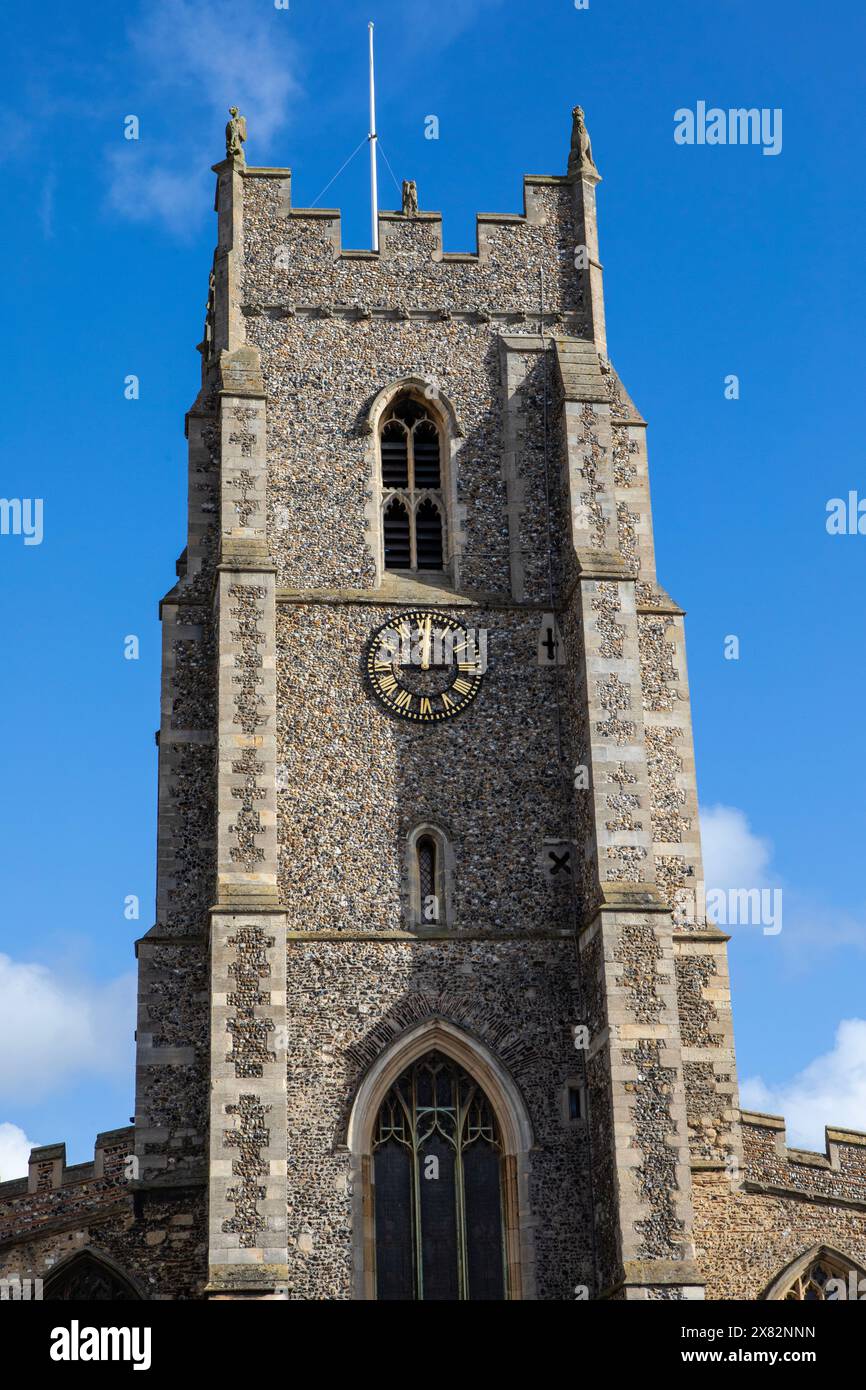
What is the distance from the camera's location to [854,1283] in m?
24.9

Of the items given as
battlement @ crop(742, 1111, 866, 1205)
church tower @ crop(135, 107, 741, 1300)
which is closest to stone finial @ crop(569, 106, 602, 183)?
church tower @ crop(135, 107, 741, 1300)

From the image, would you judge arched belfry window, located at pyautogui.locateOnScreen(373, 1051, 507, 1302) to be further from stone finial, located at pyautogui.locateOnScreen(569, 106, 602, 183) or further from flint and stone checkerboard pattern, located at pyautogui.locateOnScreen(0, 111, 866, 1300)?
stone finial, located at pyautogui.locateOnScreen(569, 106, 602, 183)

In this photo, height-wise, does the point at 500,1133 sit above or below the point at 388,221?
below

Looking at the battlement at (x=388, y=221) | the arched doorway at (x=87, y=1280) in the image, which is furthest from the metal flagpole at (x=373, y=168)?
the arched doorway at (x=87, y=1280)

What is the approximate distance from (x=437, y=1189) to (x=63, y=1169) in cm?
439

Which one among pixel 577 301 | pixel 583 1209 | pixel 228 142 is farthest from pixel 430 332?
pixel 583 1209

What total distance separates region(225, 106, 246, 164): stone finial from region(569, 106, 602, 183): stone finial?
4591 mm

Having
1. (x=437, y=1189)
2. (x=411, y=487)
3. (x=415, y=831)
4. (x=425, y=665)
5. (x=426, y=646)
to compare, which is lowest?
(x=437, y=1189)

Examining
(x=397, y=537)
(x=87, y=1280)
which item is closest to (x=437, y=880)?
(x=397, y=537)

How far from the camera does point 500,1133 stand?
2438 cm

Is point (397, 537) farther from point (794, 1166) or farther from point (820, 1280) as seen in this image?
point (820, 1280)

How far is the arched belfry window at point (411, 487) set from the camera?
27641 millimetres
